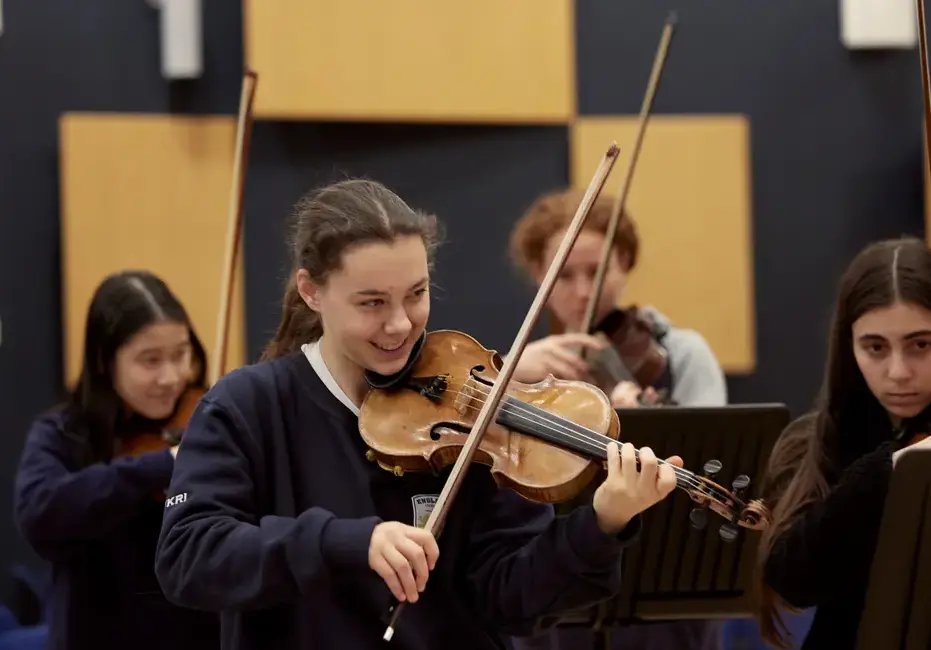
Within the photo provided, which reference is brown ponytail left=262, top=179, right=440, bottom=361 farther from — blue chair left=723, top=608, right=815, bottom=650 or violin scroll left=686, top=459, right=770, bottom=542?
blue chair left=723, top=608, right=815, bottom=650

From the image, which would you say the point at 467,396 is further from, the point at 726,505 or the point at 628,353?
the point at 628,353

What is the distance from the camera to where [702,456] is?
1.85 metres

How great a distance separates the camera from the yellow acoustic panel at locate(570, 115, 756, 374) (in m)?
3.78

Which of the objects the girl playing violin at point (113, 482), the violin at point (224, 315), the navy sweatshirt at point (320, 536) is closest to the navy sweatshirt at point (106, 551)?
the girl playing violin at point (113, 482)

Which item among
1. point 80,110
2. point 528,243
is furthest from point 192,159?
point 528,243

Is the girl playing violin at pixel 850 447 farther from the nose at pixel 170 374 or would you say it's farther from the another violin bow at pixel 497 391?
the nose at pixel 170 374

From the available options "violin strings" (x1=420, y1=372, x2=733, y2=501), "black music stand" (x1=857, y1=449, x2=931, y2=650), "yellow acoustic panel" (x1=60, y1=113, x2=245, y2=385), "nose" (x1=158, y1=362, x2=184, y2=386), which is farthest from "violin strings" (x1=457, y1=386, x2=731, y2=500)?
"yellow acoustic panel" (x1=60, y1=113, x2=245, y2=385)

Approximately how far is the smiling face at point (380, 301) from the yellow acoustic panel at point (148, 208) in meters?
1.98

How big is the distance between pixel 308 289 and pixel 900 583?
0.77m

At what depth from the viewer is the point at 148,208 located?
3.47 metres

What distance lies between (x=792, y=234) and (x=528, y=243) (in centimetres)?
160

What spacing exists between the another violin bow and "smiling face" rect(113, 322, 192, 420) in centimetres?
93

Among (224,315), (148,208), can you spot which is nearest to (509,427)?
(224,315)

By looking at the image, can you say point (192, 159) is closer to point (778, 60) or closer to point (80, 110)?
point (80, 110)
